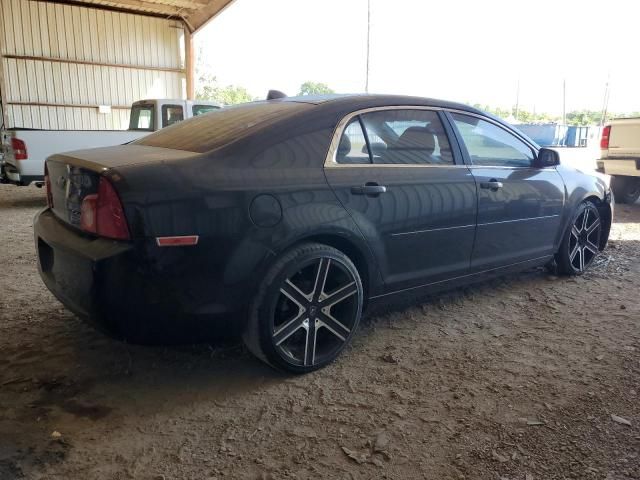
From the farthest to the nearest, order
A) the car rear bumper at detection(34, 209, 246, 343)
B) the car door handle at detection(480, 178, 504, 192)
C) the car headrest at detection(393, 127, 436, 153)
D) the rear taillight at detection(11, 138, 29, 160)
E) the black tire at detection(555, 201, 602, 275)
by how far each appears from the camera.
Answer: the rear taillight at detection(11, 138, 29, 160), the black tire at detection(555, 201, 602, 275), the car door handle at detection(480, 178, 504, 192), the car headrest at detection(393, 127, 436, 153), the car rear bumper at detection(34, 209, 246, 343)

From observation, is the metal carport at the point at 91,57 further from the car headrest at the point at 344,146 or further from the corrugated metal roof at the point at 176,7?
the car headrest at the point at 344,146

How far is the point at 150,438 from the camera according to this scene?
2254 millimetres

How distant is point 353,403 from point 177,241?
1.15 meters

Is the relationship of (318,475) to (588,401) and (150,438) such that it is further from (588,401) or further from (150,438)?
(588,401)

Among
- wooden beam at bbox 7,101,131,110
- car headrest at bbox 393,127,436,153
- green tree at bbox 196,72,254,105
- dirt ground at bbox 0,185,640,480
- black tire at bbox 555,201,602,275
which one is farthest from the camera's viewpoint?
green tree at bbox 196,72,254,105

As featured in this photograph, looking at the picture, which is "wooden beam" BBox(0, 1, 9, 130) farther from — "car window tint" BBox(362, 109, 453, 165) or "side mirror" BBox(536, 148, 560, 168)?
"side mirror" BBox(536, 148, 560, 168)

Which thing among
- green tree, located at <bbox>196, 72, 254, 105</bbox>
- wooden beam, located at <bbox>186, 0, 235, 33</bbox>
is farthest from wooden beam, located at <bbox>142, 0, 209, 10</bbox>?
green tree, located at <bbox>196, 72, 254, 105</bbox>

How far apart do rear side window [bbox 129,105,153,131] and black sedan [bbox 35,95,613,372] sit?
23.6 feet

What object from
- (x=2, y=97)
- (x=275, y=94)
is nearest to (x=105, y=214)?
(x=275, y=94)

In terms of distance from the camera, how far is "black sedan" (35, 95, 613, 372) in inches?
92.0

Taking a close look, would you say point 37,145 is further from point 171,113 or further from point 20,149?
point 171,113

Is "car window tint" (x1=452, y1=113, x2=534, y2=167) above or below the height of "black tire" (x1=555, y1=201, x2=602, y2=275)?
above

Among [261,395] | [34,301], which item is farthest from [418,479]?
[34,301]

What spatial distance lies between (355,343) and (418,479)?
127 centimetres
